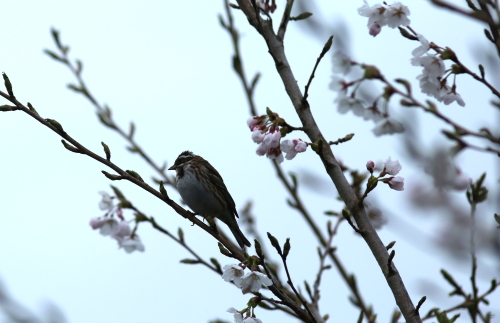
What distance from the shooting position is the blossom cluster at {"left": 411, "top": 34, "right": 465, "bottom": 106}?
3766mm

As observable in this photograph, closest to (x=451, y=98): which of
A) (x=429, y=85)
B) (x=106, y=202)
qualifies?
(x=429, y=85)

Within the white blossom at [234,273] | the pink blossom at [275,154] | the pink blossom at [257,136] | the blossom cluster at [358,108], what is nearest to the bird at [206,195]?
the blossom cluster at [358,108]

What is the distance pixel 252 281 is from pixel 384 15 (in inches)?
84.5

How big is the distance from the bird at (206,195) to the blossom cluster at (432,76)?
143 inches

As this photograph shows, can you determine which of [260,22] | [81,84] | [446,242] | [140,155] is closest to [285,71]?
[260,22]

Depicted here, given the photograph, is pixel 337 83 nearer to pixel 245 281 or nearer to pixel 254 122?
pixel 254 122

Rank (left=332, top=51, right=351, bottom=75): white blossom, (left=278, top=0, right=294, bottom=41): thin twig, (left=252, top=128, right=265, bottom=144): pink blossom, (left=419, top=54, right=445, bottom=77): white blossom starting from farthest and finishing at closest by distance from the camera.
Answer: (left=332, top=51, right=351, bottom=75): white blossom → (left=278, top=0, right=294, bottom=41): thin twig → (left=252, top=128, right=265, bottom=144): pink blossom → (left=419, top=54, right=445, bottom=77): white blossom

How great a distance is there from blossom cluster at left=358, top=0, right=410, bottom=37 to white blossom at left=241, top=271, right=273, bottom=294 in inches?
79.1

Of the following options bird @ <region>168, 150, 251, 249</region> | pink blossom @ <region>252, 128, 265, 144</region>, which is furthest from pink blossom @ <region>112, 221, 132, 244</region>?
pink blossom @ <region>252, 128, 265, 144</region>

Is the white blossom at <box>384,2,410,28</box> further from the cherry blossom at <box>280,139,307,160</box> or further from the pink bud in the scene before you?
the cherry blossom at <box>280,139,307,160</box>

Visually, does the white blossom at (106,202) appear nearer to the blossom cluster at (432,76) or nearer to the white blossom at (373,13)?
the white blossom at (373,13)

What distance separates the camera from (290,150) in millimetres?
4023

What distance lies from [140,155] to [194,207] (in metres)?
1.37

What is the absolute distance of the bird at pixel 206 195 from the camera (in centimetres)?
734
